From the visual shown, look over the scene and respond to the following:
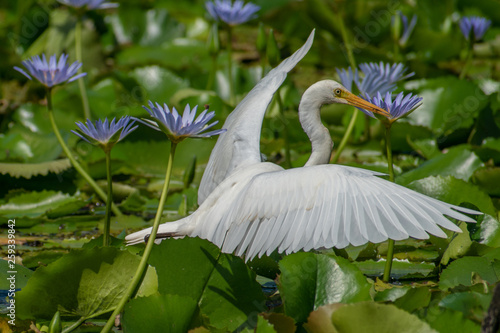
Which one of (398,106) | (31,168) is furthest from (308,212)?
(31,168)

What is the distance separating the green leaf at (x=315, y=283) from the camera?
2398 mm

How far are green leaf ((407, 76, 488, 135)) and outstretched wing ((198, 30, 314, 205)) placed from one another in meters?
1.86

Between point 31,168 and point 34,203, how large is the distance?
8.7 inches

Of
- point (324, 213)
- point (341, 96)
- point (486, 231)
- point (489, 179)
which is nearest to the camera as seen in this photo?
point (324, 213)

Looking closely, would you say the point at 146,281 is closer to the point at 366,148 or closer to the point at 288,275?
the point at 288,275

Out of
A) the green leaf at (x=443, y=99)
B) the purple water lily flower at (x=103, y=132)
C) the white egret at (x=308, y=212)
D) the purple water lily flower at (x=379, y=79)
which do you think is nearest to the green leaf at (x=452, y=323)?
the white egret at (x=308, y=212)

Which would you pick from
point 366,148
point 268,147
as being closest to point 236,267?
point 268,147

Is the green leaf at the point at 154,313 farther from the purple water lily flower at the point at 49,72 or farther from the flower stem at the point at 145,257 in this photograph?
the purple water lily flower at the point at 49,72

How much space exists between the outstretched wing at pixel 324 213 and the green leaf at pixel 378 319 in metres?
0.33

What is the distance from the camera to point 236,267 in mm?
2627

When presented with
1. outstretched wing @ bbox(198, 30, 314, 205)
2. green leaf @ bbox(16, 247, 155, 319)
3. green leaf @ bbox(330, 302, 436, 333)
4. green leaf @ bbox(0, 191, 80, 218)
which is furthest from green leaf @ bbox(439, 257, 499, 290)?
green leaf @ bbox(0, 191, 80, 218)

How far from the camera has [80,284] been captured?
245 cm

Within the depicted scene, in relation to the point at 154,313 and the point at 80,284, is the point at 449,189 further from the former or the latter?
the point at 80,284

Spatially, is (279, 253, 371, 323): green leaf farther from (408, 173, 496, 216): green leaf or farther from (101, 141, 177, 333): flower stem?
(408, 173, 496, 216): green leaf
